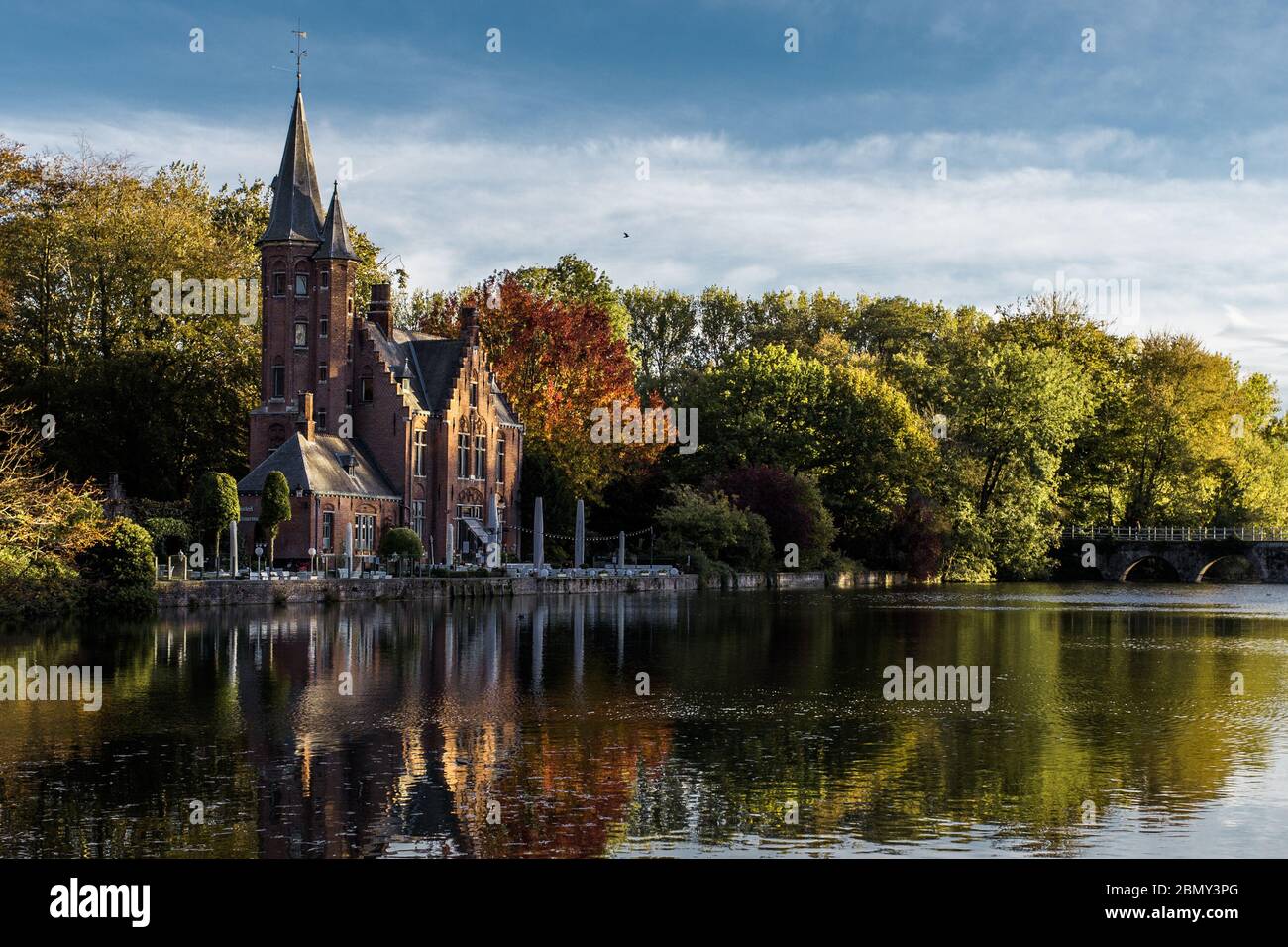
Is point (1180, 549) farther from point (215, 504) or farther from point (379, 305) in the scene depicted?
point (215, 504)

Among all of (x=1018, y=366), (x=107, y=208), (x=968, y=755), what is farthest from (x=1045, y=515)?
(x=968, y=755)

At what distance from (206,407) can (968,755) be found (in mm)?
57555

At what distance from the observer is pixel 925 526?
79.4m

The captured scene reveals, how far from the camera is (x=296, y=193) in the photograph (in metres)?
67.6

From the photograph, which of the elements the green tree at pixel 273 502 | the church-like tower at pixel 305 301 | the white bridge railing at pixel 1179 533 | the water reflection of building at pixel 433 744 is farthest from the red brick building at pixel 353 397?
the white bridge railing at pixel 1179 533

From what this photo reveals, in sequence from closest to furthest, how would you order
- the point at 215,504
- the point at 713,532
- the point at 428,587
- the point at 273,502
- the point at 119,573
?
the point at 119,573
the point at 215,504
the point at 428,587
the point at 273,502
the point at 713,532

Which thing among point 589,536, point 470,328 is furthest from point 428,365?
point 589,536

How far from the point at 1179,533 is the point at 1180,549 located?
7.34 ft

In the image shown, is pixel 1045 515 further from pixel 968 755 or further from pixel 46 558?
pixel 968 755

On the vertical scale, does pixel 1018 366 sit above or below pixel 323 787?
above

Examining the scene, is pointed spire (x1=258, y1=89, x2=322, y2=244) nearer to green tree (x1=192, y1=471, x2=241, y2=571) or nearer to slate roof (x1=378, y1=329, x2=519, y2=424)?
slate roof (x1=378, y1=329, x2=519, y2=424)

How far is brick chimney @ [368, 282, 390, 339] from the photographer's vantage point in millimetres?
73625
